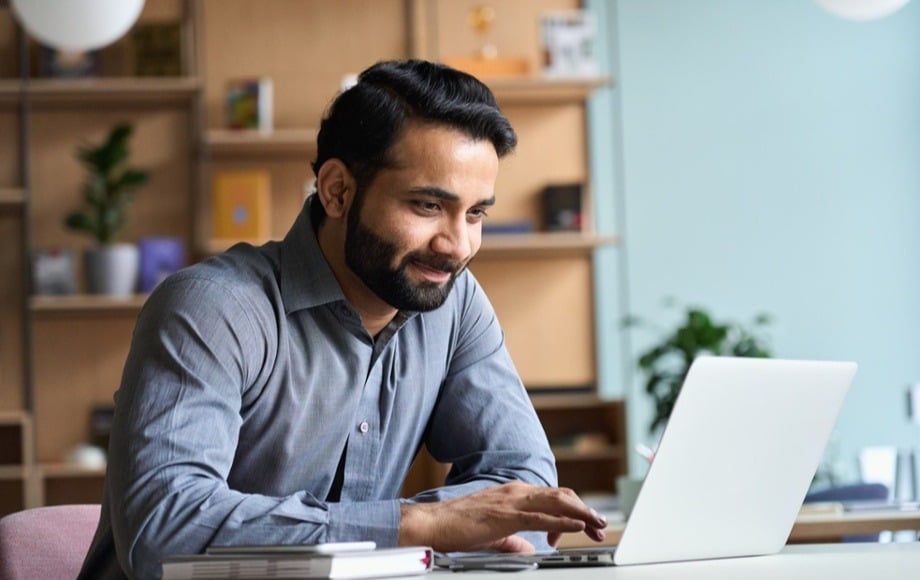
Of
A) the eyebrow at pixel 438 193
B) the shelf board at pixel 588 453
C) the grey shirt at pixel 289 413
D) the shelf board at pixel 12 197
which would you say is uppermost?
the shelf board at pixel 12 197

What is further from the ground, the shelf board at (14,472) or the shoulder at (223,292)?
the shoulder at (223,292)

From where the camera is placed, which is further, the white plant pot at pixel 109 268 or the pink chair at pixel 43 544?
the white plant pot at pixel 109 268

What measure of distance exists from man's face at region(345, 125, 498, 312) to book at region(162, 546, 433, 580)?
1.89ft

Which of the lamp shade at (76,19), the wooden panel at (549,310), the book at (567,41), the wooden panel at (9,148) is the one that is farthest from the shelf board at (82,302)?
the book at (567,41)

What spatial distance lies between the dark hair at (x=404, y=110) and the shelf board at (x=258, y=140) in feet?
9.54

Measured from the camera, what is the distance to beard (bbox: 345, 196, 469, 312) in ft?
5.92

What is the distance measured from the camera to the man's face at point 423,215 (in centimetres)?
177

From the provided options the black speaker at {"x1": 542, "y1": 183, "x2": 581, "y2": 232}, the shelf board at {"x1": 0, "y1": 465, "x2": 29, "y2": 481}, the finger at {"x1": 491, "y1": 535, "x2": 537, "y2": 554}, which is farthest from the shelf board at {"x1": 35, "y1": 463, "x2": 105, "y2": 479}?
the finger at {"x1": 491, "y1": 535, "x2": 537, "y2": 554}

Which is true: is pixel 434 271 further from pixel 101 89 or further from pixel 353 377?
pixel 101 89

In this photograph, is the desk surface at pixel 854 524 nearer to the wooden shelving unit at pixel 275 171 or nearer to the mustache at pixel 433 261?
the mustache at pixel 433 261

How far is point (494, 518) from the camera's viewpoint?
4.93 ft

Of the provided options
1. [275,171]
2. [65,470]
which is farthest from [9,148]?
[65,470]

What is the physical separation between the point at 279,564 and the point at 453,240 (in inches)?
25.8

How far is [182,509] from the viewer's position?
1481mm
